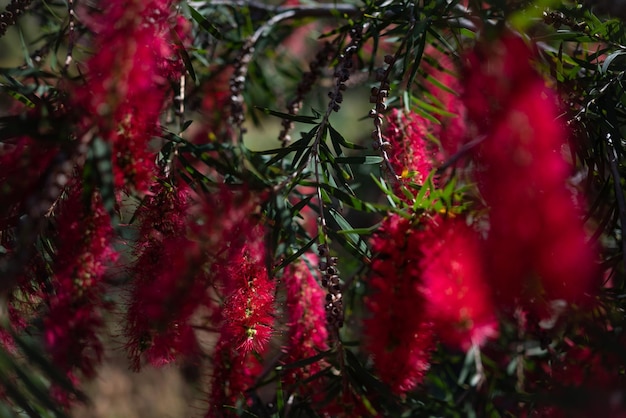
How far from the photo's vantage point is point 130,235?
69 cm

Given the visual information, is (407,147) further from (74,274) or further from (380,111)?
(74,274)

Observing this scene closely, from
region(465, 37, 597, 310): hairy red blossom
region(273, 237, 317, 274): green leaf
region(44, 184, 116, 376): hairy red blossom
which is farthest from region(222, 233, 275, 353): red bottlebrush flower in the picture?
region(465, 37, 597, 310): hairy red blossom

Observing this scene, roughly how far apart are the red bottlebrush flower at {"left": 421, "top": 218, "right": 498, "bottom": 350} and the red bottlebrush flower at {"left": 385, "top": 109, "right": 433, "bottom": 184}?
12 centimetres

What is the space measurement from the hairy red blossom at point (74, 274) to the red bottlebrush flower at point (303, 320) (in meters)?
0.20

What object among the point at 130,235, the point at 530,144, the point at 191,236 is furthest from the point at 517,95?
the point at 130,235

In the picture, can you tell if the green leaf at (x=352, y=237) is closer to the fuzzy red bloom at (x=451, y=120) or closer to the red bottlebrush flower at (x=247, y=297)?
the red bottlebrush flower at (x=247, y=297)

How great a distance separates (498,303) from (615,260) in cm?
23

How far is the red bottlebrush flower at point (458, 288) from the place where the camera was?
1.25ft

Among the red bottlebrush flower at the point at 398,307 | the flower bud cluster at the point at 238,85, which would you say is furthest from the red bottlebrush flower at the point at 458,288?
the flower bud cluster at the point at 238,85

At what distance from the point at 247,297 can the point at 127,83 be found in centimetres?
22

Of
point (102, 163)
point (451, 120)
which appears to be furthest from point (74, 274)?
point (451, 120)

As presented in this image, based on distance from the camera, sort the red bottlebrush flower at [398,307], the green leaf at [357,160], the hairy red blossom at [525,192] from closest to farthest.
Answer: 1. the hairy red blossom at [525,192]
2. the red bottlebrush flower at [398,307]
3. the green leaf at [357,160]

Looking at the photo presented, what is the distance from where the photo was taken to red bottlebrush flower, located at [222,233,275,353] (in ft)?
1.71

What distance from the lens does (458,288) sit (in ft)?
1.29
